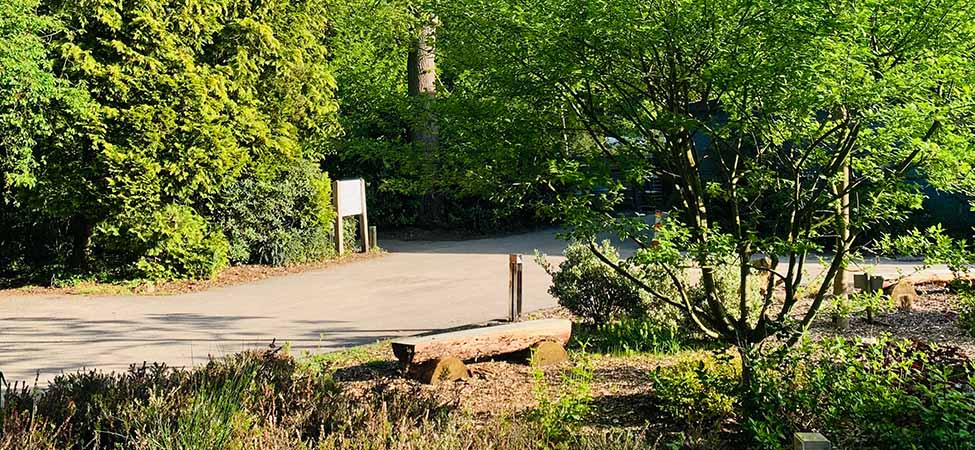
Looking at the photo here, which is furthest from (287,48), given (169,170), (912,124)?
(912,124)

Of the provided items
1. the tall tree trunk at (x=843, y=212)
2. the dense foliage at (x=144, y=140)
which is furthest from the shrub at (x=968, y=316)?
the dense foliage at (x=144, y=140)

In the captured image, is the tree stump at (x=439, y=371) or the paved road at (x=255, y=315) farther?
the paved road at (x=255, y=315)

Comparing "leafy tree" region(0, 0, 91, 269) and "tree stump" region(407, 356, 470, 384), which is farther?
"leafy tree" region(0, 0, 91, 269)

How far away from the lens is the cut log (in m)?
6.42

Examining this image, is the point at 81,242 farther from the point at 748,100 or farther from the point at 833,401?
the point at 833,401

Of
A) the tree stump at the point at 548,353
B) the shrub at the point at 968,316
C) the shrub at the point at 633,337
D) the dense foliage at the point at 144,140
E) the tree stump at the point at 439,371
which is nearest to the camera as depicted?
the tree stump at the point at 439,371

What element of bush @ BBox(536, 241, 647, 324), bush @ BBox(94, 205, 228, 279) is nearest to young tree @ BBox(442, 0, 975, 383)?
bush @ BBox(536, 241, 647, 324)

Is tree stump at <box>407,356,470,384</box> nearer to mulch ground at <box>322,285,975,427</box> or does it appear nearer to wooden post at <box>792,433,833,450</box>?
mulch ground at <box>322,285,975,427</box>

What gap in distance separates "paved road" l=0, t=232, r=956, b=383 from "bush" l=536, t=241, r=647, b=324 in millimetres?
1925

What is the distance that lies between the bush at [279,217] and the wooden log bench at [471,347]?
932 centimetres

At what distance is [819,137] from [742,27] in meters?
0.93

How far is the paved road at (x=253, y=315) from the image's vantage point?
8789 mm

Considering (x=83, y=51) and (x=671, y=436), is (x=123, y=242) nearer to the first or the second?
(x=83, y=51)

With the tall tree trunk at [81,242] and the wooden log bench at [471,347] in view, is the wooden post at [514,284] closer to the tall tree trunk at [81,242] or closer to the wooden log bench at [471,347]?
the wooden log bench at [471,347]
